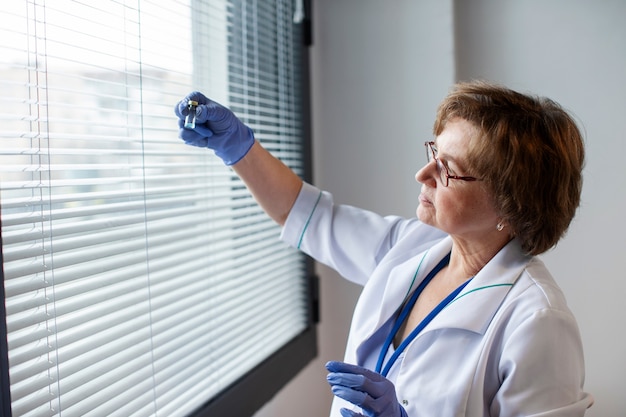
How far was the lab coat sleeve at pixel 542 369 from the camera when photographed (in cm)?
103

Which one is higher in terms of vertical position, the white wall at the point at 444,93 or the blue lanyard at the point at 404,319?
the white wall at the point at 444,93

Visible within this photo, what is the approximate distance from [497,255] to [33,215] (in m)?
0.93

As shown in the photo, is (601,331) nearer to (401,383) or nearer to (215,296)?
(401,383)

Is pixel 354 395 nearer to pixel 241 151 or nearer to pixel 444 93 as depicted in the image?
pixel 241 151

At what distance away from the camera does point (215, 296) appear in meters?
1.45

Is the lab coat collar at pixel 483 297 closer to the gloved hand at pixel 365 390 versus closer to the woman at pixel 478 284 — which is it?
the woman at pixel 478 284

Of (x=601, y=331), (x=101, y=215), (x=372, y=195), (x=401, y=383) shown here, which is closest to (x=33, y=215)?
(x=101, y=215)

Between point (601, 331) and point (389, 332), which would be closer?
point (389, 332)

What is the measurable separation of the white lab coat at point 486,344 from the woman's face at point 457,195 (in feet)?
0.33

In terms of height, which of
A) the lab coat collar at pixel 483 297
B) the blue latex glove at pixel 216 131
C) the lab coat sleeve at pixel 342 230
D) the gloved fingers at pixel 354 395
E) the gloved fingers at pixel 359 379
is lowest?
the gloved fingers at pixel 354 395

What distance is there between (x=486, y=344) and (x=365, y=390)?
0.86ft

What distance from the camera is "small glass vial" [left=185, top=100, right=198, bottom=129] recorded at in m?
1.19

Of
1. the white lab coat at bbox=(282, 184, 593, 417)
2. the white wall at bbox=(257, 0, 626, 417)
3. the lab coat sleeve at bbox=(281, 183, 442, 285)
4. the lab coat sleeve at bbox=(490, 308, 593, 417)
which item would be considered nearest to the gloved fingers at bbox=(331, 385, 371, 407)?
the white lab coat at bbox=(282, 184, 593, 417)

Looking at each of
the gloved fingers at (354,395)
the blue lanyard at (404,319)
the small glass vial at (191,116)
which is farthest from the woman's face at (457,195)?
the small glass vial at (191,116)
